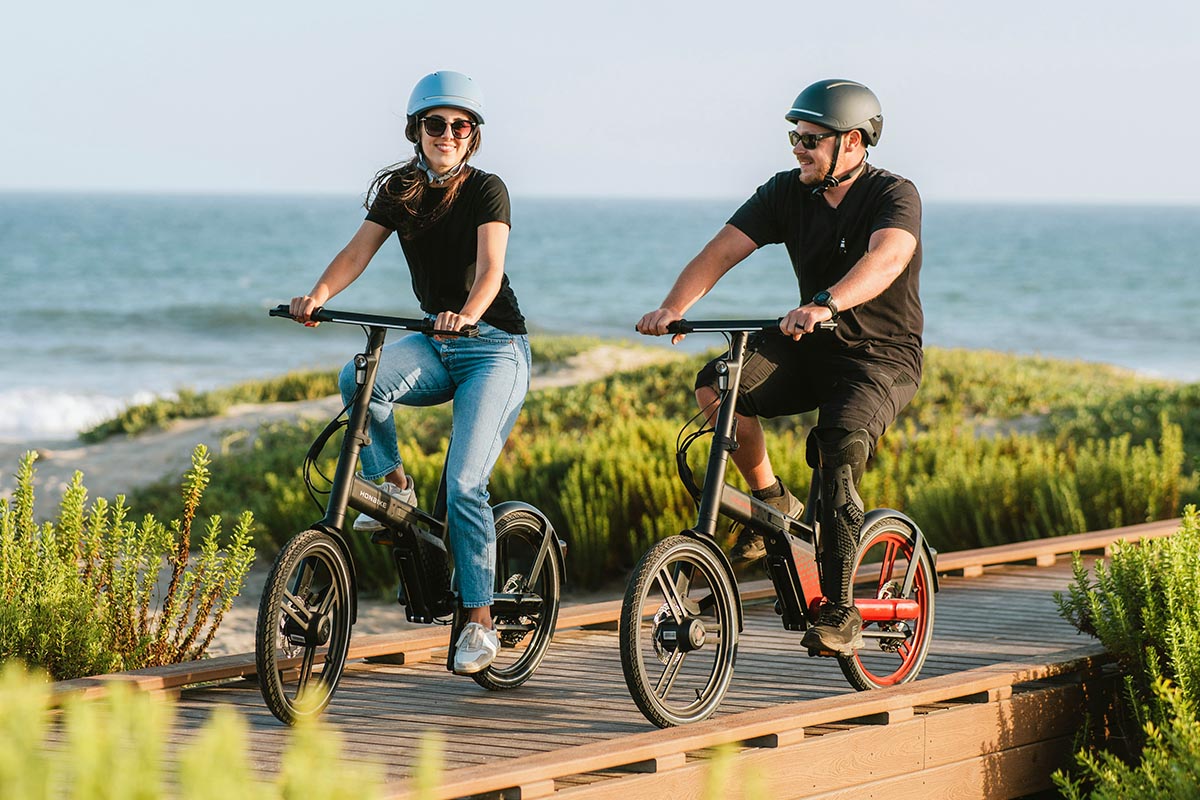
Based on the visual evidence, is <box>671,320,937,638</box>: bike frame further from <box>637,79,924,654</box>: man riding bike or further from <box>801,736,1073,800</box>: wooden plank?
<box>801,736,1073,800</box>: wooden plank

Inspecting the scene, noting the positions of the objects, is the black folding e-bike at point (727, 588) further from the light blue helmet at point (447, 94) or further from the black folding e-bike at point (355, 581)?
the light blue helmet at point (447, 94)

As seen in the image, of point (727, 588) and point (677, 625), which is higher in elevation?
point (727, 588)

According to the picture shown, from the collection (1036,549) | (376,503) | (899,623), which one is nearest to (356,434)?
(376,503)

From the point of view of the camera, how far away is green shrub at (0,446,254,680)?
221 inches

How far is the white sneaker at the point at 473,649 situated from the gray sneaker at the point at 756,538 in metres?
0.86

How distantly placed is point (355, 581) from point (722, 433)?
1.28m

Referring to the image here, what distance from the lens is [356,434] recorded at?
499 cm

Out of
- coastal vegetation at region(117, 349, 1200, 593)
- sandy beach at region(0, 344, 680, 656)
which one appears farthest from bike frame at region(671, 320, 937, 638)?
sandy beach at region(0, 344, 680, 656)

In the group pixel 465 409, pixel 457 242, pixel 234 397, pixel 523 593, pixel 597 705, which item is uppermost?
pixel 234 397

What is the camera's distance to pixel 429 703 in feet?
17.7

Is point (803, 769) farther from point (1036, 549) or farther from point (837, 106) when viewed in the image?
point (1036, 549)

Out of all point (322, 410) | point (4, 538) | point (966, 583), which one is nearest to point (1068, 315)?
point (322, 410)

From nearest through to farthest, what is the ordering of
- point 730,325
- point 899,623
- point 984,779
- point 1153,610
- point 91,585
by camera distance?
point 730,325 → point 984,779 → point 1153,610 → point 899,623 → point 91,585

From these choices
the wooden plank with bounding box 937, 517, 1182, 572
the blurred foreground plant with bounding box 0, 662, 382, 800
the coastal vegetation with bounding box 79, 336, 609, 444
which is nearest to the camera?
the blurred foreground plant with bounding box 0, 662, 382, 800
